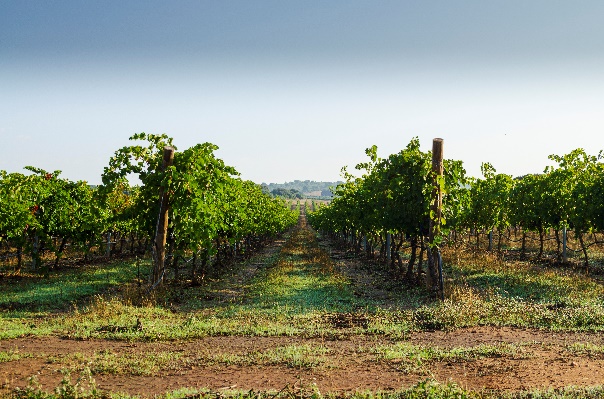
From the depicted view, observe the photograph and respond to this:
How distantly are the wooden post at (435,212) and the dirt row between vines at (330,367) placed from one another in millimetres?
4697

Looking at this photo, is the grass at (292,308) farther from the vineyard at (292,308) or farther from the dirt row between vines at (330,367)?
the dirt row between vines at (330,367)

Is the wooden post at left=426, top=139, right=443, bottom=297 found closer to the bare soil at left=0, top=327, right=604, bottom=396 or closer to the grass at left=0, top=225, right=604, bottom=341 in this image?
the grass at left=0, top=225, right=604, bottom=341

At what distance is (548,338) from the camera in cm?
Result: 907

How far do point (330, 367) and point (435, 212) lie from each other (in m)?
8.13

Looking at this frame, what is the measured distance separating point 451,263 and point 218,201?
14.6 m

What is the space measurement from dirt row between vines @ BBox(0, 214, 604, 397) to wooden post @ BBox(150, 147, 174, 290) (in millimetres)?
4138

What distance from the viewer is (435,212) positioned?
13984 millimetres

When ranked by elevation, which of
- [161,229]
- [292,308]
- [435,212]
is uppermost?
[435,212]

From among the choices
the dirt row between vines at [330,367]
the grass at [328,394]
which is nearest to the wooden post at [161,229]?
Answer: the dirt row between vines at [330,367]

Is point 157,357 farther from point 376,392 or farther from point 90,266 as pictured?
point 90,266

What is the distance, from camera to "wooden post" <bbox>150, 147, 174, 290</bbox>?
1290cm

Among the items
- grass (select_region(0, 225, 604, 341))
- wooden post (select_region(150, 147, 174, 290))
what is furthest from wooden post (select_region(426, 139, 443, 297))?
wooden post (select_region(150, 147, 174, 290))

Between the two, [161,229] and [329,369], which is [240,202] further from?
[329,369]


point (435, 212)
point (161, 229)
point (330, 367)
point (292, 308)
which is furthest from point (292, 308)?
point (435, 212)
